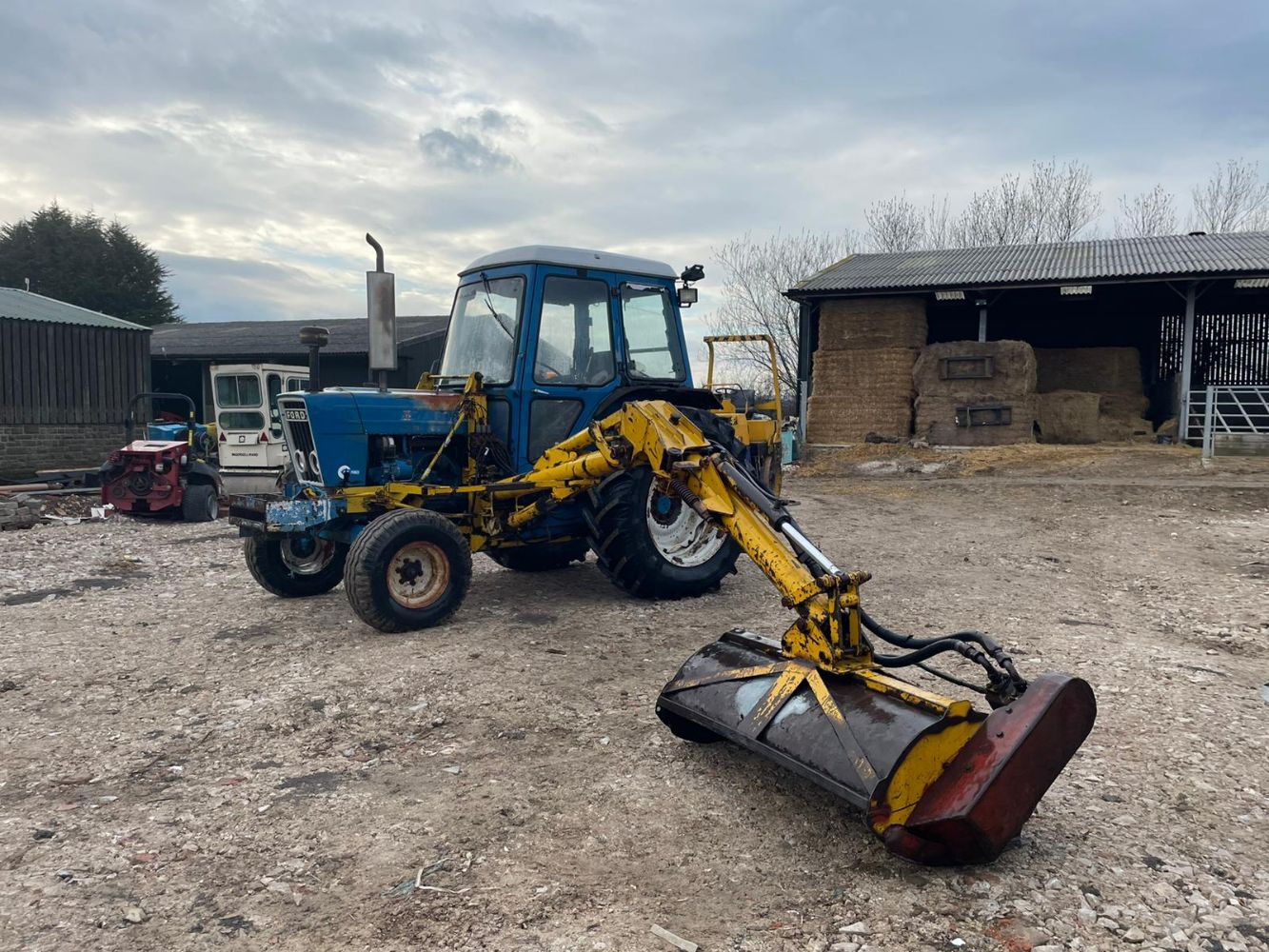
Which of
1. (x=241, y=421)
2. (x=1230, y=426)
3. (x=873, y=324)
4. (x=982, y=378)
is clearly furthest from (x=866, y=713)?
(x=1230, y=426)

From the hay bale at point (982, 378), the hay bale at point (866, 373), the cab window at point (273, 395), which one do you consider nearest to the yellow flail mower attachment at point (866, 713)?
the cab window at point (273, 395)

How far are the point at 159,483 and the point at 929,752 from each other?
455 inches

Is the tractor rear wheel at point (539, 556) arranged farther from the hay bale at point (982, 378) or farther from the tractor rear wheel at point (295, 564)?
the hay bale at point (982, 378)

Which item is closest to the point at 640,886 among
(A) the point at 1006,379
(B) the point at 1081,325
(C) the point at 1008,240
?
(A) the point at 1006,379

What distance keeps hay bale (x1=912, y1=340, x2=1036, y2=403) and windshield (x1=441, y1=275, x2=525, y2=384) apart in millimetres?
12226

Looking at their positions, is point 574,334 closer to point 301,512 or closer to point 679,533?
point 679,533

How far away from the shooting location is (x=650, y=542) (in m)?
6.43

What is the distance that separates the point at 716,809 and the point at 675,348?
4.53m

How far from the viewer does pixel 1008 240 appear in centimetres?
3200

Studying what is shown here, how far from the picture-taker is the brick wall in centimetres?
1562

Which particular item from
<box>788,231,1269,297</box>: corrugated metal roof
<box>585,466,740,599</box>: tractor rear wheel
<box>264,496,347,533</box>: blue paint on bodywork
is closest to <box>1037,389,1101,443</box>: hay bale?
<box>788,231,1269,297</box>: corrugated metal roof

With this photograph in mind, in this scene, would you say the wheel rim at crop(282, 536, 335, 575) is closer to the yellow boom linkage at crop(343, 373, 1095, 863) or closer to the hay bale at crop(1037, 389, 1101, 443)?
the yellow boom linkage at crop(343, 373, 1095, 863)

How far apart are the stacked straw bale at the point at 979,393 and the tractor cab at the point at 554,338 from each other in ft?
36.6

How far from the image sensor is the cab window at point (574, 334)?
6.59m
